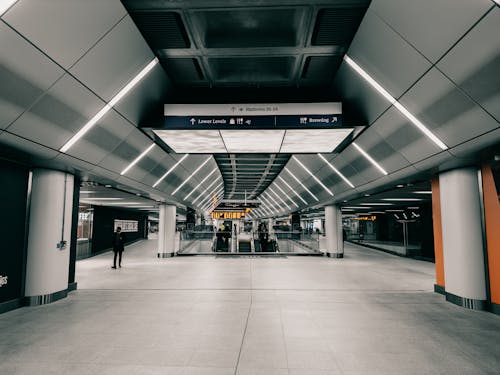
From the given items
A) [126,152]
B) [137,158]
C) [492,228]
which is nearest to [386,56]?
[492,228]

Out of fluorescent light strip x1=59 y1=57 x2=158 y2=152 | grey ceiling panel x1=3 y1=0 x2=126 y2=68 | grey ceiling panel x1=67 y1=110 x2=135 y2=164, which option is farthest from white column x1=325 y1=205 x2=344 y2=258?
grey ceiling panel x1=3 y1=0 x2=126 y2=68

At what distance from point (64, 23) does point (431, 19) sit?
219 inches

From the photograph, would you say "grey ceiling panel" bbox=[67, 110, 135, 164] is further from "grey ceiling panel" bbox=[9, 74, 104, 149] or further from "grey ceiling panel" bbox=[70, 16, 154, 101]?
"grey ceiling panel" bbox=[70, 16, 154, 101]

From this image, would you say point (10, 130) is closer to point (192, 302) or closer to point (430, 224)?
point (192, 302)

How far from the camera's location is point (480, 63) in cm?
417

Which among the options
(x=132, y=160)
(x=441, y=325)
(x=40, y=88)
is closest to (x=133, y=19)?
(x=40, y=88)

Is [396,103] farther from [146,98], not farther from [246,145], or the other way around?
[146,98]

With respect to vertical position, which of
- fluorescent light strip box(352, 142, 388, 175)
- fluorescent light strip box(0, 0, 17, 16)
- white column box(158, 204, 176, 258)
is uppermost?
fluorescent light strip box(0, 0, 17, 16)

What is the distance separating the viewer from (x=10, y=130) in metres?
5.34

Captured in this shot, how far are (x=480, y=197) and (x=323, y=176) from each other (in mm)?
8658

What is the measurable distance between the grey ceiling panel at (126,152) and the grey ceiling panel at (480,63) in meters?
7.70

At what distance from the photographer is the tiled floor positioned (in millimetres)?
3898

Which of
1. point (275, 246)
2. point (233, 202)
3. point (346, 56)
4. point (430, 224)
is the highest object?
point (346, 56)

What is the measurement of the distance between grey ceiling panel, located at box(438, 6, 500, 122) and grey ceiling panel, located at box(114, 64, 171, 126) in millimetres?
6051
